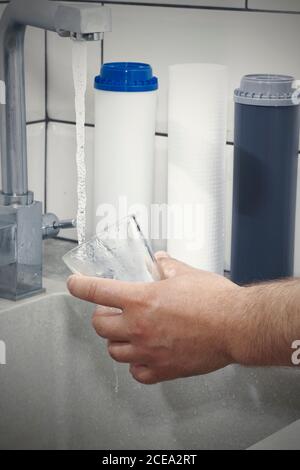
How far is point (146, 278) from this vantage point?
0.86m

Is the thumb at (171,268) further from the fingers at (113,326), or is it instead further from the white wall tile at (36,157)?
the white wall tile at (36,157)

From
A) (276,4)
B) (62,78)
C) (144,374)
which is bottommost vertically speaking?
Answer: (144,374)

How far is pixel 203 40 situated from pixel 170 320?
44 cm

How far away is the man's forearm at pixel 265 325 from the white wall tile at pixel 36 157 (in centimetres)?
55

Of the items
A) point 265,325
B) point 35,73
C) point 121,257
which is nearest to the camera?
point 265,325

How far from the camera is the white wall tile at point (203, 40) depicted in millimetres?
1056

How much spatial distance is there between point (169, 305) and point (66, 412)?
36cm

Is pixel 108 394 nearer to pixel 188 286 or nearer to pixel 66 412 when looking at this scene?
pixel 66 412

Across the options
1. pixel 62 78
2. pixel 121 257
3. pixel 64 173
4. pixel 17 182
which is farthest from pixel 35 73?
pixel 121 257

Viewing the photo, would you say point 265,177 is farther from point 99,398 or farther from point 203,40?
point 99,398

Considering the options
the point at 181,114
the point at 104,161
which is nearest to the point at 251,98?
the point at 181,114

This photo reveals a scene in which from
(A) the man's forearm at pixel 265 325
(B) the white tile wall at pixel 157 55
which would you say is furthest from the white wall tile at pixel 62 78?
(A) the man's forearm at pixel 265 325

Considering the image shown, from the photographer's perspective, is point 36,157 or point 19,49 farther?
point 36,157

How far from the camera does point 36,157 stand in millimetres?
A: 1284
